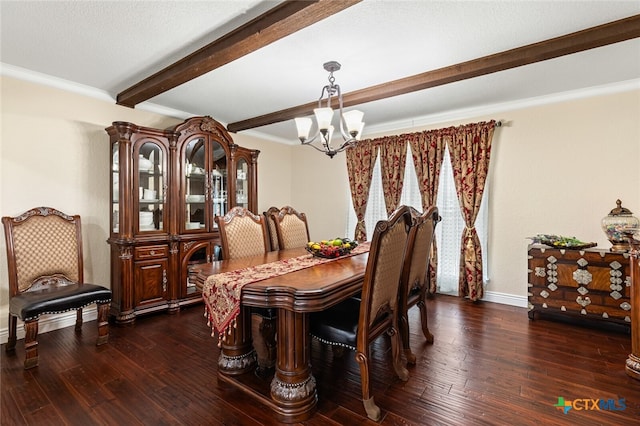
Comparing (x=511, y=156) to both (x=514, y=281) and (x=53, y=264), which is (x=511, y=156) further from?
(x=53, y=264)

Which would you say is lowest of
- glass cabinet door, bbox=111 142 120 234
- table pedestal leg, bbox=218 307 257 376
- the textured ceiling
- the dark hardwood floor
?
the dark hardwood floor

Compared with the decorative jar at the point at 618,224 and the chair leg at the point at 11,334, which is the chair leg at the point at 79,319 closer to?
the chair leg at the point at 11,334

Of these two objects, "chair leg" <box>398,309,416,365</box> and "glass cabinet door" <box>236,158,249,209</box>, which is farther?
"glass cabinet door" <box>236,158,249,209</box>

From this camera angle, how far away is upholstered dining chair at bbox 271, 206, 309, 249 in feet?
11.0

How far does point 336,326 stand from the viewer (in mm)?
1851

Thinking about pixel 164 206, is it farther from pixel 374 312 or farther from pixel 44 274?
pixel 374 312

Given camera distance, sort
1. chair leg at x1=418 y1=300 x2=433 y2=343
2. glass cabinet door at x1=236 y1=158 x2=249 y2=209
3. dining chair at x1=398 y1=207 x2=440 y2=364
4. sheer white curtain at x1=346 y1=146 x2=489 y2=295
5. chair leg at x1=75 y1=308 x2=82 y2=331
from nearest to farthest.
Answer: dining chair at x1=398 y1=207 x2=440 y2=364 < chair leg at x1=418 y1=300 x2=433 y2=343 < chair leg at x1=75 y1=308 x2=82 y2=331 < sheer white curtain at x1=346 y1=146 x2=489 y2=295 < glass cabinet door at x1=236 y1=158 x2=249 y2=209

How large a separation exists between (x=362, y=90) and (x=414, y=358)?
2448mm

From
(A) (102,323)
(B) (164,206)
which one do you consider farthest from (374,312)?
(B) (164,206)

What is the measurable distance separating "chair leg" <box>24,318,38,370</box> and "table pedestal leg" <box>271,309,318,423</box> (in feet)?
5.93

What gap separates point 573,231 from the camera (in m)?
3.33

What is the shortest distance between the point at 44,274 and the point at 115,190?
37.9 inches

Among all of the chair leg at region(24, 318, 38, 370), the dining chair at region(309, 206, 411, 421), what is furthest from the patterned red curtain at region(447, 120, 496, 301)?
the chair leg at region(24, 318, 38, 370)

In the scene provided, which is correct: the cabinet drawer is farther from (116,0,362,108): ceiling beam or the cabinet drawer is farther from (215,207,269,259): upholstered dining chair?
(116,0,362,108): ceiling beam
